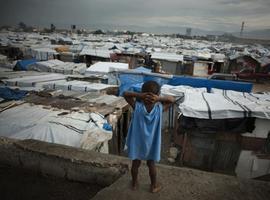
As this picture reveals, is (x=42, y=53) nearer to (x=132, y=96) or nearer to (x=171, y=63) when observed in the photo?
(x=171, y=63)

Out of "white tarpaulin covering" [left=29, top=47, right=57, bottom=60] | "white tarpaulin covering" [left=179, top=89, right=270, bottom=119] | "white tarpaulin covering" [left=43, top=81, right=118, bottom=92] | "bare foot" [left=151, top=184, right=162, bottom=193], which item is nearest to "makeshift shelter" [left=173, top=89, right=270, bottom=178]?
"white tarpaulin covering" [left=179, top=89, right=270, bottom=119]

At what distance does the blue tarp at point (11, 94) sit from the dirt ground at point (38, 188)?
225 inches

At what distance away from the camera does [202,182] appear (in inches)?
125

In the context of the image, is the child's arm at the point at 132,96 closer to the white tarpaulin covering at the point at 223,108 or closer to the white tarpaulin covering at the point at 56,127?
the white tarpaulin covering at the point at 56,127

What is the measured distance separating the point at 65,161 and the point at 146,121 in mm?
1707

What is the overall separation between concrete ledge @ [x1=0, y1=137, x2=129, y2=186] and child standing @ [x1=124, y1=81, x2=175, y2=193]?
0.81 m

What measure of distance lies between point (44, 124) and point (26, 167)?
243 cm

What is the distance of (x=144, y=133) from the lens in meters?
2.73

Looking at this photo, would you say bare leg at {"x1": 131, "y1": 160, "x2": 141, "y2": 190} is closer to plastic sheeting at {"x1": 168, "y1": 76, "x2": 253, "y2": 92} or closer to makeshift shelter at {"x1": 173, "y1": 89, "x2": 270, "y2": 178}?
makeshift shelter at {"x1": 173, "y1": 89, "x2": 270, "y2": 178}

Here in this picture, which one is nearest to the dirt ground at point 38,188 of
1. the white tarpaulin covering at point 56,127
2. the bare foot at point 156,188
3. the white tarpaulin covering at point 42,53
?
the bare foot at point 156,188

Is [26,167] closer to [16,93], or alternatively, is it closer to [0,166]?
[0,166]

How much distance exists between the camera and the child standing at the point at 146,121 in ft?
8.78

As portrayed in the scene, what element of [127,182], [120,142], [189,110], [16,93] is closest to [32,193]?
[127,182]

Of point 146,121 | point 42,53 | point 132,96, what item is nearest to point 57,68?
point 42,53
